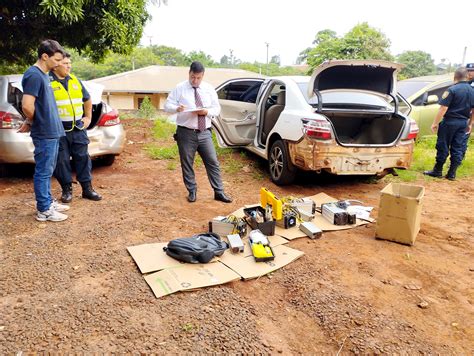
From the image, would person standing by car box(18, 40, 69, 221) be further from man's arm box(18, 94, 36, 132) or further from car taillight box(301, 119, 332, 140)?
car taillight box(301, 119, 332, 140)

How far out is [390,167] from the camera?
486cm

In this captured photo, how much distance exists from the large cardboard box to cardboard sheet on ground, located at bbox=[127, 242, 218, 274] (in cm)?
167

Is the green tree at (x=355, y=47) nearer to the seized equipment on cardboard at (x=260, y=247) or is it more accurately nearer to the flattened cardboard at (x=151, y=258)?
the seized equipment on cardboard at (x=260, y=247)

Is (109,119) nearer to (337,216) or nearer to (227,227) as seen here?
(227,227)

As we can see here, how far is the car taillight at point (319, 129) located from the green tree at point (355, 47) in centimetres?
1964

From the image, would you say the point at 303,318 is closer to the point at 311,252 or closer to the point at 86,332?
the point at 311,252

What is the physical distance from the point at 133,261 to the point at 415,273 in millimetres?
2285

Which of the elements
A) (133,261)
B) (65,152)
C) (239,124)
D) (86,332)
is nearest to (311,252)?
(133,261)

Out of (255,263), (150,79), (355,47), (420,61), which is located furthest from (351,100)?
(420,61)

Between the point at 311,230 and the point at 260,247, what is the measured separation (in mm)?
690

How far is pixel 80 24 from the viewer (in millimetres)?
6895

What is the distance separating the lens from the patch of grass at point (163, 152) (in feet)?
22.4

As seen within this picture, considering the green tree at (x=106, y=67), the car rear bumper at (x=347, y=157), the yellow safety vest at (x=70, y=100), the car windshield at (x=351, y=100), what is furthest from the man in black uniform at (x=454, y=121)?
the green tree at (x=106, y=67)

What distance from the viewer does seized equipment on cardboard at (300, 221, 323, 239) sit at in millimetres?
3606
